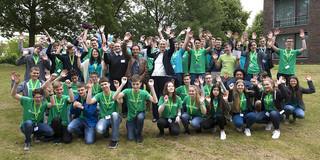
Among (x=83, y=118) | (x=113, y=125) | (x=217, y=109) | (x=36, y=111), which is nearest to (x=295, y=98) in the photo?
(x=217, y=109)

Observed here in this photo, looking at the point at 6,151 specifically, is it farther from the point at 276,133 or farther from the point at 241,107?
the point at 276,133

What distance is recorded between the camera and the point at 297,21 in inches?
813

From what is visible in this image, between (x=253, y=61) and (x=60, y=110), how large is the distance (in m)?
5.30

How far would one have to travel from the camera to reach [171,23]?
90.1 ft

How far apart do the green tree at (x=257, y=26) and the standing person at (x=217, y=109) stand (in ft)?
110

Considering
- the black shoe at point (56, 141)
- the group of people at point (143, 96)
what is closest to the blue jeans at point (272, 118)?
the group of people at point (143, 96)

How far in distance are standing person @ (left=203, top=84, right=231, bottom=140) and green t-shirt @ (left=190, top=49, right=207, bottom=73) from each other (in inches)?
62.3

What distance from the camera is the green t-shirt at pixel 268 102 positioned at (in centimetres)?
536

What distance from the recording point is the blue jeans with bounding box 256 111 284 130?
5.12m

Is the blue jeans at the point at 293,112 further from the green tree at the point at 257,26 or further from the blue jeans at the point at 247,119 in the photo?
the green tree at the point at 257,26

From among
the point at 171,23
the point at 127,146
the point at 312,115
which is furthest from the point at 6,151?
the point at 171,23

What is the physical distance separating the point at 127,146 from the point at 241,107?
2760mm

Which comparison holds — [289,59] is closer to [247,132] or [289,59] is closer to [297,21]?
[247,132]

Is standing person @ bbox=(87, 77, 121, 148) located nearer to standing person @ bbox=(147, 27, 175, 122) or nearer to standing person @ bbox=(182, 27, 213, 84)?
standing person @ bbox=(147, 27, 175, 122)
